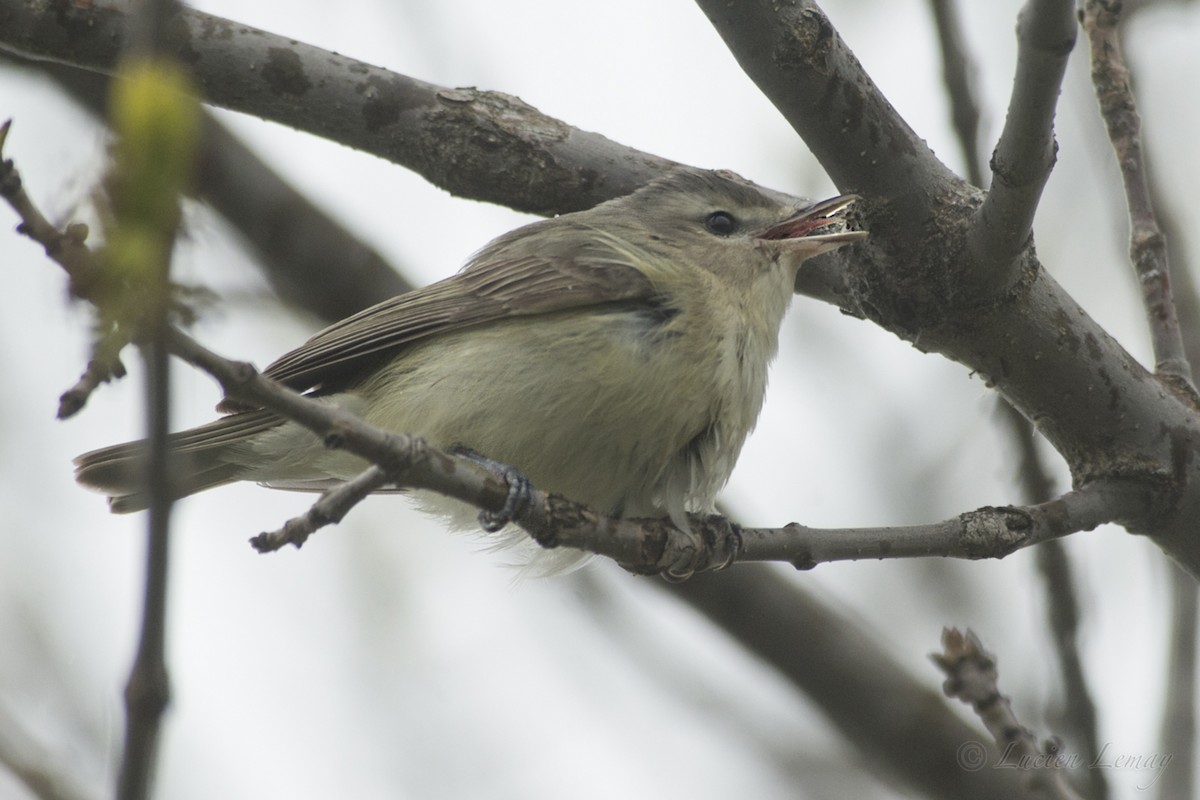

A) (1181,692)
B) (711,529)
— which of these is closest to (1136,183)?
(1181,692)

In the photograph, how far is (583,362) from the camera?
404 cm

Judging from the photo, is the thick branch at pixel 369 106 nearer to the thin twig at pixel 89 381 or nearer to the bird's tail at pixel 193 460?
the bird's tail at pixel 193 460

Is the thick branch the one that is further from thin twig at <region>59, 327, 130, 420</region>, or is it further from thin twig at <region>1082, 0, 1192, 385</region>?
thin twig at <region>59, 327, 130, 420</region>

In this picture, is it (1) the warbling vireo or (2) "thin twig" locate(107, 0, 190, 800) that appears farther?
(1) the warbling vireo

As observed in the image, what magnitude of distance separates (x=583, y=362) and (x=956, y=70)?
1.71 m

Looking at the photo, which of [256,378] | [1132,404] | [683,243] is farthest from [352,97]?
[1132,404]

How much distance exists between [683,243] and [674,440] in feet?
3.86

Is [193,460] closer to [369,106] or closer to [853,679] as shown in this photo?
[369,106]

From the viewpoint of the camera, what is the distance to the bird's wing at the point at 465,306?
432 cm

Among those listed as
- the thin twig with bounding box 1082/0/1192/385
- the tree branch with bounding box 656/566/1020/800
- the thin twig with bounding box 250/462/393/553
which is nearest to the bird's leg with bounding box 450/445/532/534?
the thin twig with bounding box 250/462/393/553

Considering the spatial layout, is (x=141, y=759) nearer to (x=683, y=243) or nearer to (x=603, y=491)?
(x=603, y=491)

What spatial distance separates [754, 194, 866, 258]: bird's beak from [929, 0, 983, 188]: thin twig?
509 millimetres

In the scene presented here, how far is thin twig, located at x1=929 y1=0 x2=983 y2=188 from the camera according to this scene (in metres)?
4.34

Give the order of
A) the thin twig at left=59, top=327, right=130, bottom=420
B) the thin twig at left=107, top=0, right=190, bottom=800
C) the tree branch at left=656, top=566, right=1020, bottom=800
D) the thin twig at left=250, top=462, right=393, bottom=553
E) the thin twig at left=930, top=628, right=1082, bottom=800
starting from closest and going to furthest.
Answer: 1. the thin twig at left=107, top=0, right=190, bottom=800
2. the thin twig at left=59, top=327, right=130, bottom=420
3. the thin twig at left=250, top=462, right=393, bottom=553
4. the thin twig at left=930, top=628, right=1082, bottom=800
5. the tree branch at left=656, top=566, right=1020, bottom=800
